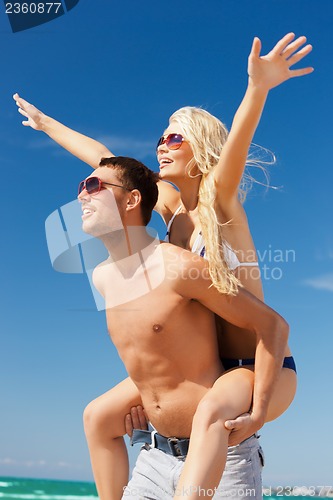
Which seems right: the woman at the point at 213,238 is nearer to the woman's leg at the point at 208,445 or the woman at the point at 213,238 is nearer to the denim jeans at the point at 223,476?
the woman's leg at the point at 208,445

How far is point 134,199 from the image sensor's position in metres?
5.00

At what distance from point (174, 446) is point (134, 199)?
5.86 feet

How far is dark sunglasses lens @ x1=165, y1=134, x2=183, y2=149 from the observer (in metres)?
5.39

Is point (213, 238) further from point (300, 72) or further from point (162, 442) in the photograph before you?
point (162, 442)

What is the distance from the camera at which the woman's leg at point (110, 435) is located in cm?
506

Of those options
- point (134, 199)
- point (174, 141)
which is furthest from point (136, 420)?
point (174, 141)

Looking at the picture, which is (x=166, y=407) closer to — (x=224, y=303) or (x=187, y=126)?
(x=224, y=303)

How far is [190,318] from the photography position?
15.0 feet

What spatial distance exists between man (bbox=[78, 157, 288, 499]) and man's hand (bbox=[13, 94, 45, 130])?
2.20m

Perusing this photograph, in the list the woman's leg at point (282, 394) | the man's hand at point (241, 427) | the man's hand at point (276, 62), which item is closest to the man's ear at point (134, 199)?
the man's hand at point (276, 62)

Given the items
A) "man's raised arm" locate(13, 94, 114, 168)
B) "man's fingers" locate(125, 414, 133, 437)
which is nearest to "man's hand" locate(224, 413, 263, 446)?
"man's fingers" locate(125, 414, 133, 437)

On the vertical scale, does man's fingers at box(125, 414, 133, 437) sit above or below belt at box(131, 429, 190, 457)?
above

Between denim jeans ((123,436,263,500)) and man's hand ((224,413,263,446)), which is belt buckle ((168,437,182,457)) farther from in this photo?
man's hand ((224,413,263,446))

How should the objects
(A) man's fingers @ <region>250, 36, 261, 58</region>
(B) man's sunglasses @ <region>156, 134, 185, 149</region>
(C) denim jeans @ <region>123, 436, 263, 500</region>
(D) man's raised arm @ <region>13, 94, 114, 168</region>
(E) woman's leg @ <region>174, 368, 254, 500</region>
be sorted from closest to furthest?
(E) woman's leg @ <region>174, 368, 254, 500</region>, (A) man's fingers @ <region>250, 36, 261, 58</region>, (C) denim jeans @ <region>123, 436, 263, 500</region>, (B) man's sunglasses @ <region>156, 134, 185, 149</region>, (D) man's raised arm @ <region>13, 94, 114, 168</region>
